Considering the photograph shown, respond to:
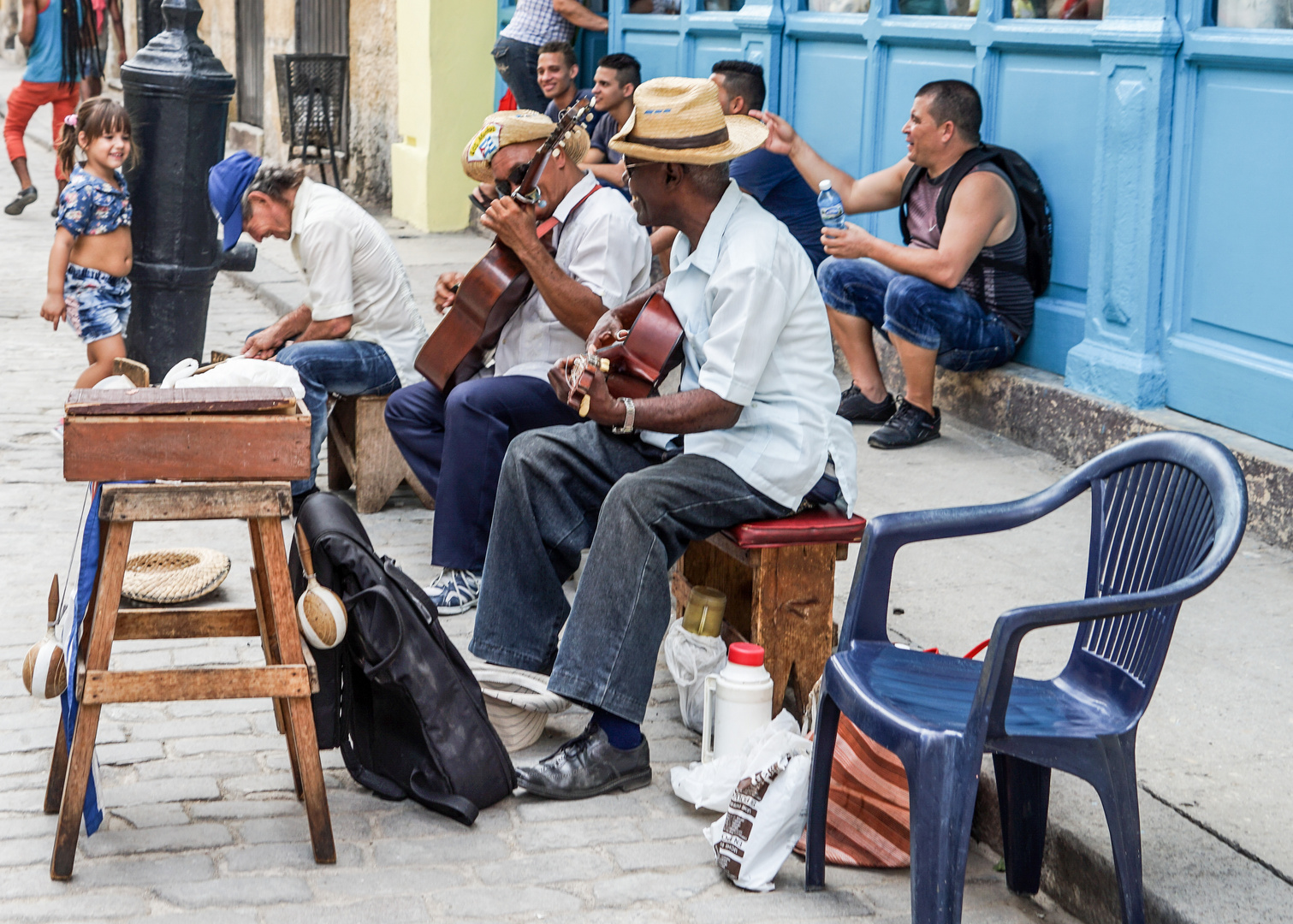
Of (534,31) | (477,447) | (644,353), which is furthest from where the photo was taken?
(534,31)

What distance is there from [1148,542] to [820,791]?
2.47ft

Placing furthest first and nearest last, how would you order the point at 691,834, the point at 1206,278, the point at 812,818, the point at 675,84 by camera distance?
the point at 1206,278, the point at 675,84, the point at 691,834, the point at 812,818

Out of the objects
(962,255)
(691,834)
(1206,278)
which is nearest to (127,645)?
(691,834)

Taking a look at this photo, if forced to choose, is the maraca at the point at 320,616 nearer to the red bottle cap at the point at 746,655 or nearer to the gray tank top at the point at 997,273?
the red bottle cap at the point at 746,655

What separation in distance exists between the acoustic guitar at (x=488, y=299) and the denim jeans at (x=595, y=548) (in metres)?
0.82

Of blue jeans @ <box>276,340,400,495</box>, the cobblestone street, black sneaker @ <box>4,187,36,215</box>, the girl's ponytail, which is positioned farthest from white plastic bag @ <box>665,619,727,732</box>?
black sneaker @ <box>4,187,36,215</box>

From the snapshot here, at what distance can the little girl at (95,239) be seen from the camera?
6109 millimetres

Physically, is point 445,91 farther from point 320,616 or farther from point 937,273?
point 320,616

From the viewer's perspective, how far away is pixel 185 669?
295 cm

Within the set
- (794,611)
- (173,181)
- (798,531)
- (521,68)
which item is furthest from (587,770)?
(521,68)

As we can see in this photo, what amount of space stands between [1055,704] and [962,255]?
2.83m

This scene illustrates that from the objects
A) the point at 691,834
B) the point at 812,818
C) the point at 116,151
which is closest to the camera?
the point at 812,818

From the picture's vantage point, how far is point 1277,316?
177 inches

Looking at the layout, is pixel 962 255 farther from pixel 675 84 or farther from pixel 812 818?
pixel 812 818
